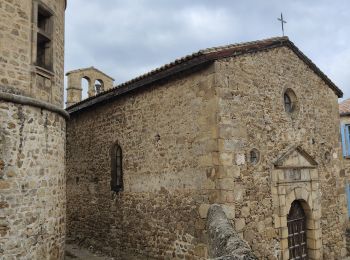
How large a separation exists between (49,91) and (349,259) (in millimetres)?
8944

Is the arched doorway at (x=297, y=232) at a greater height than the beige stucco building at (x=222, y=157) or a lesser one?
lesser

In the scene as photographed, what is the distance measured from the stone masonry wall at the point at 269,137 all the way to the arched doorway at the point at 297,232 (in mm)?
312

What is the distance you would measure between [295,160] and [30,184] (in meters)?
5.90

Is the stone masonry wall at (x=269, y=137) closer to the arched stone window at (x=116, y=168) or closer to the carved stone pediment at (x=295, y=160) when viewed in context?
the carved stone pediment at (x=295, y=160)

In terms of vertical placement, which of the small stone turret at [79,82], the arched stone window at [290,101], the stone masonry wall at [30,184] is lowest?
the stone masonry wall at [30,184]

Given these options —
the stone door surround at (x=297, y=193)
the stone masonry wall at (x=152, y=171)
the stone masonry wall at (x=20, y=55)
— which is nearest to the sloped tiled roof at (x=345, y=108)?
the stone door surround at (x=297, y=193)

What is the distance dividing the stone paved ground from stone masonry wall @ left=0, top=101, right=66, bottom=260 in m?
2.39

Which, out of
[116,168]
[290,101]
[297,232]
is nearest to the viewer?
[297,232]

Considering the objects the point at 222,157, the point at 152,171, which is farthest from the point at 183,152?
the point at 152,171

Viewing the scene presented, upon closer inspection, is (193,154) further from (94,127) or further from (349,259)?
(349,259)

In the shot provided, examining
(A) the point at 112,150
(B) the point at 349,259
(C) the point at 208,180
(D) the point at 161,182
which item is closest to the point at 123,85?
(A) the point at 112,150

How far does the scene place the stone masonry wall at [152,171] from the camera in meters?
7.00

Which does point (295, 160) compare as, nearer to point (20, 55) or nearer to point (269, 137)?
point (269, 137)

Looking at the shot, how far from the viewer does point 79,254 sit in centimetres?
1002
